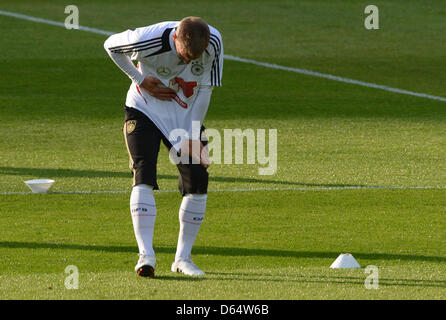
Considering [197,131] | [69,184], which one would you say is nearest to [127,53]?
[197,131]

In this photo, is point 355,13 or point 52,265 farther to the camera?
point 355,13

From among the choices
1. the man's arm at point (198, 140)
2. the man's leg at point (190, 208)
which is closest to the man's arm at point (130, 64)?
the man's arm at point (198, 140)

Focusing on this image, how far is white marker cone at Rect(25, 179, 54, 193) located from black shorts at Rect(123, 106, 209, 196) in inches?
162

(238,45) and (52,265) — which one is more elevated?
(238,45)

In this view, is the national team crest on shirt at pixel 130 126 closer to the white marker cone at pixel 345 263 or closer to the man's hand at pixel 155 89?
the man's hand at pixel 155 89

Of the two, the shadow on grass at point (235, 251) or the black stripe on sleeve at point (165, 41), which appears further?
the shadow on grass at point (235, 251)

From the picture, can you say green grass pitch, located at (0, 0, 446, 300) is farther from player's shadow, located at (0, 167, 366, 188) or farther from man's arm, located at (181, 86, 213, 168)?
man's arm, located at (181, 86, 213, 168)

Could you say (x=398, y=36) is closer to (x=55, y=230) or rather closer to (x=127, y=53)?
(x=55, y=230)

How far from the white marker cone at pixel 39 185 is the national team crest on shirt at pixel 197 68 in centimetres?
436

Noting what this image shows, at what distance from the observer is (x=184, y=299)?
6.36m

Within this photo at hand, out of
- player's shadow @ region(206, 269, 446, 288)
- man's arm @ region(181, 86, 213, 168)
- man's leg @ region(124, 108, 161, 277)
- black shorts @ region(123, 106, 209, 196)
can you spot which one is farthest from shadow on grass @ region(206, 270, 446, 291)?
man's arm @ region(181, 86, 213, 168)

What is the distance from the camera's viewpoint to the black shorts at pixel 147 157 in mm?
7160

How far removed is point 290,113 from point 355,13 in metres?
10.7

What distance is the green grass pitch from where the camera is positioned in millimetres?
7393
